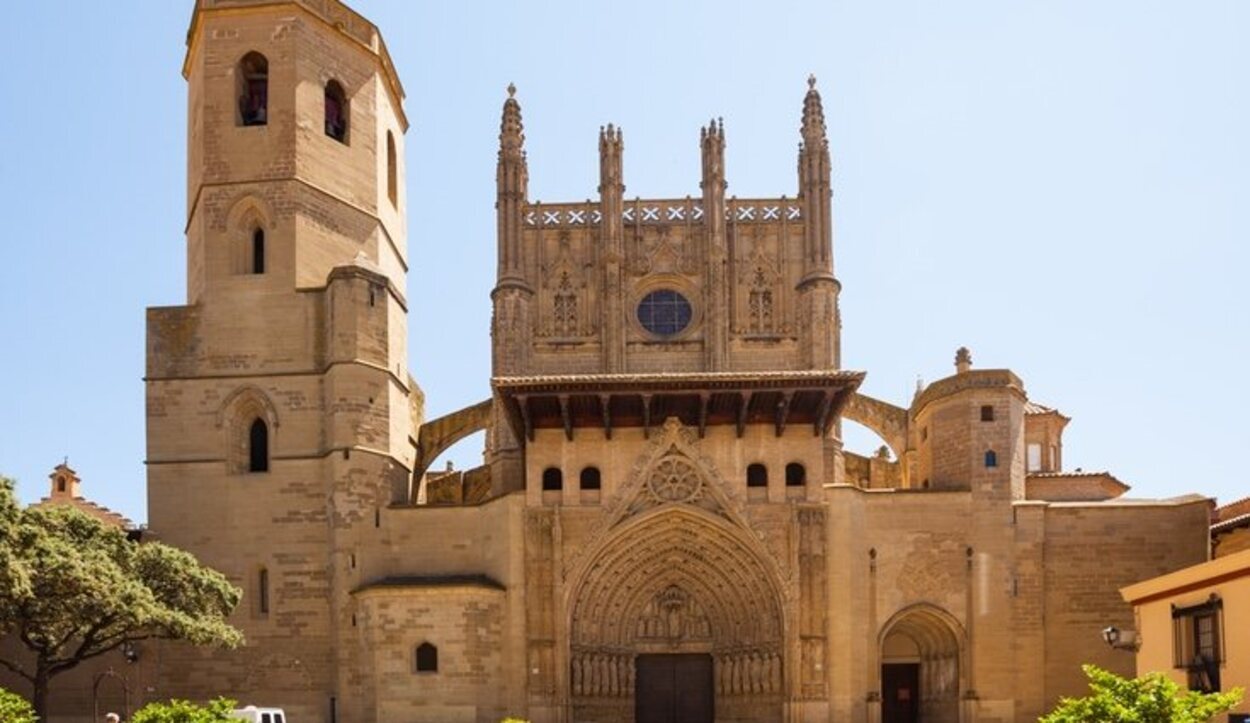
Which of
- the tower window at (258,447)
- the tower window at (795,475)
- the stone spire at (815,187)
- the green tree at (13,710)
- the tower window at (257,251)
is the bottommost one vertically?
the green tree at (13,710)

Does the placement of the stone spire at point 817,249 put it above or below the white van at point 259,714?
above

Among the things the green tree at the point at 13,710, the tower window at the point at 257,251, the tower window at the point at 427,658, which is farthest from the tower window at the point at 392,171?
the green tree at the point at 13,710

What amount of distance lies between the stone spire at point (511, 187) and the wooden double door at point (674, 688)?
33.8ft

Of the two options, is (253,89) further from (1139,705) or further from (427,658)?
(1139,705)

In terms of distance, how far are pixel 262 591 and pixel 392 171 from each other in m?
11.3

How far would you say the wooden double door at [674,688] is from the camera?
31.2 m

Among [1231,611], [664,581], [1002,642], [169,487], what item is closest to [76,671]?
[169,487]

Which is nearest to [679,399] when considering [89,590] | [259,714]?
[259,714]

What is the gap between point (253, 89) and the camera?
33219mm

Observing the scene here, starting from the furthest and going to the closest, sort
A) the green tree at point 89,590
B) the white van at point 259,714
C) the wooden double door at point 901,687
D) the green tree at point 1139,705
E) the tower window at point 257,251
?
the tower window at point 257,251 → the wooden double door at point 901,687 → the white van at point 259,714 → the green tree at point 89,590 → the green tree at point 1139,705

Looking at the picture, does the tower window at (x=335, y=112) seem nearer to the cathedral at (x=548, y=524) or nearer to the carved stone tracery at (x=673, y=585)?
the cathedral at (x=548, y=524)

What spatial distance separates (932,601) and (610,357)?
405 inches

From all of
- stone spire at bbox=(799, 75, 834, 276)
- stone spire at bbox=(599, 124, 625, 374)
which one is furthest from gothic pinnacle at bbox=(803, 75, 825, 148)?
stone spire at bbox=(599, 124, 625, 374)

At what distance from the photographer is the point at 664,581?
1229 inches
